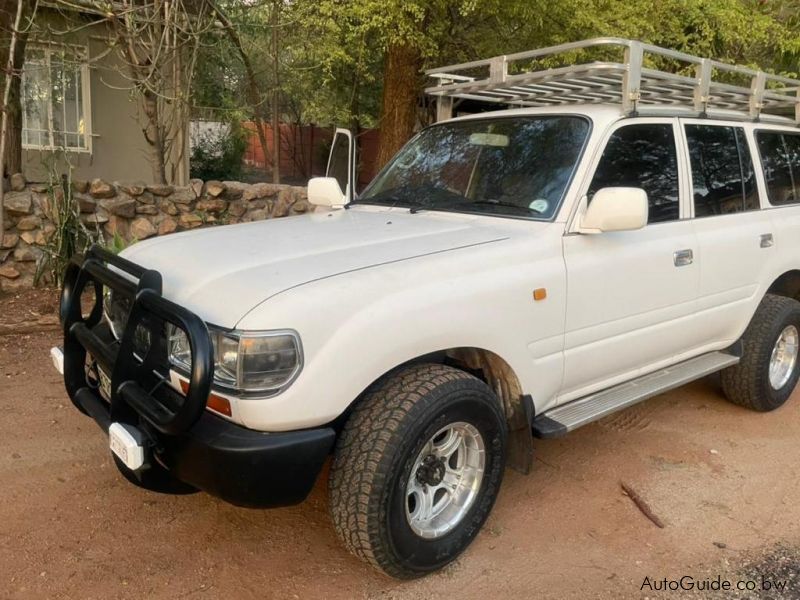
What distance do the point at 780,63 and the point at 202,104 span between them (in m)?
8.59

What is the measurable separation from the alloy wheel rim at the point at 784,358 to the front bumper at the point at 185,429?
375 cm

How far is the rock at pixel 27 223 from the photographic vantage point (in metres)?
6.87

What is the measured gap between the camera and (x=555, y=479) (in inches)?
156

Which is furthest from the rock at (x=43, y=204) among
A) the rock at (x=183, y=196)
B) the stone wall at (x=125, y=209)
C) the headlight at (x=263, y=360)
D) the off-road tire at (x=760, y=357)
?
the off-road tire at (x=760, y=357)

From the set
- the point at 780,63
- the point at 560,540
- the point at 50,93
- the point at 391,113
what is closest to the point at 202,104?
the point at 50,93

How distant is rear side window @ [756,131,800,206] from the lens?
482 cm

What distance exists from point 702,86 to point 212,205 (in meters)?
5.22

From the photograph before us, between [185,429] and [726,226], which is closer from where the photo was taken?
[185,429]

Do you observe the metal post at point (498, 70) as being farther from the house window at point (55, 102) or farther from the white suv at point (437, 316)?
the house window at point (55, 102)

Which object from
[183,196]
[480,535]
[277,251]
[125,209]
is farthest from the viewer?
[183,196]

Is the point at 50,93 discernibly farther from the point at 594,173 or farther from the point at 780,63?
the point at 780,63

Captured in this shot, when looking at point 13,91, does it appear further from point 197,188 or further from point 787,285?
point 787,285

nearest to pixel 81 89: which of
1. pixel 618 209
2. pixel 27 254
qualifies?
pixel 27 254

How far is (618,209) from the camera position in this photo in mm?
3258
